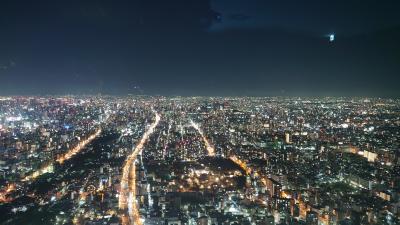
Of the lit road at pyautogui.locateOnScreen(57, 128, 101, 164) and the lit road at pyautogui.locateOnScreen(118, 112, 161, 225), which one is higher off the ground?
the lit road at pyautogui.locateOnScreen(57, 128, 101, 164)

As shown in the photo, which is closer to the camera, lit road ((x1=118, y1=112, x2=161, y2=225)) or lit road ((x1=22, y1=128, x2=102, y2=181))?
lit road ((x1=118, y1=112, x2=161, y2=225))

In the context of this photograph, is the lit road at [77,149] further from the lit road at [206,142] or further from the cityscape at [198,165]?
the lit road at [206,142]

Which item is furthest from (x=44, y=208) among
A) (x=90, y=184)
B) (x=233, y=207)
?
(x=233, y=207)

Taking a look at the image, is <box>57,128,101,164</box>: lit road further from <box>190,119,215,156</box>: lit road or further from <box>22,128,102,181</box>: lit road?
<box>190,119,215,156</box>: lit road

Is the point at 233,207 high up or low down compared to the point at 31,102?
down

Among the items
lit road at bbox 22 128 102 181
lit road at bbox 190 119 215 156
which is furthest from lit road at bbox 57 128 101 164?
lit road at bbox 190 119 215 156

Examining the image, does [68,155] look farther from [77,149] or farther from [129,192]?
[129,192]

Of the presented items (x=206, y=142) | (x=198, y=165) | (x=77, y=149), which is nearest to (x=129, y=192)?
(x=198, y=165)

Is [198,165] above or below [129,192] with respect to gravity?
above

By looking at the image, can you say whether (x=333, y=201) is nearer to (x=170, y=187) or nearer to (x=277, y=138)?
(x=170, y=187)
